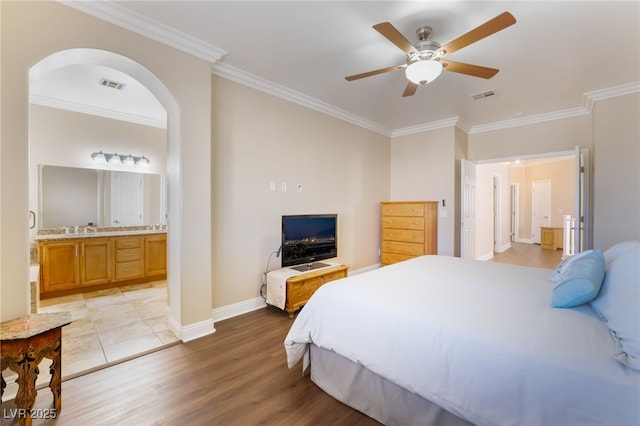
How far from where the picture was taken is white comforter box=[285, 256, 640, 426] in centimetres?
97

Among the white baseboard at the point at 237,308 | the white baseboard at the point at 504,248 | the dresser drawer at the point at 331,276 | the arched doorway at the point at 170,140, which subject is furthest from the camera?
the white baseboard at the point at 504,248

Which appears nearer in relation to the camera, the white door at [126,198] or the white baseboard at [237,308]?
the white baseboard at [237,308]

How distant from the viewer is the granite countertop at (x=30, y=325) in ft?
4.75

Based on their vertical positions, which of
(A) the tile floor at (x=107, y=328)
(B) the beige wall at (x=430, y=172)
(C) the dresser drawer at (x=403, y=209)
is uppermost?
(B) the beige wall at (x=430, y=172)

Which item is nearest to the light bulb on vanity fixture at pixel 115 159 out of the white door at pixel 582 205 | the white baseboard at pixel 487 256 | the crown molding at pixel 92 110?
the crown molding at pixel 92 110

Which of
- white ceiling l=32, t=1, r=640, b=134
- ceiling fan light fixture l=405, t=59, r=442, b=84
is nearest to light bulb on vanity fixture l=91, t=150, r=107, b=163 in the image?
white ceiling l=32, t=1, r=640, b=134

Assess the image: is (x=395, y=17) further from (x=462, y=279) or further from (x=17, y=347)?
(x=17, y=347)

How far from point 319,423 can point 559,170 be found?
1034 cm

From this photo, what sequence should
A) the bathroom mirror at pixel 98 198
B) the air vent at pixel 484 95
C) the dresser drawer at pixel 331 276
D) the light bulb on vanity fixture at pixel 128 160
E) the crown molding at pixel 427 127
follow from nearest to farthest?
the dresser drawer at pixel 331 276 < the air vent at pixel 484 95 < the bathroom mirror at pixel 98 198 < the light bulb on vanity fixture at pixel 128 160 < the crown molding at pixel 427 127

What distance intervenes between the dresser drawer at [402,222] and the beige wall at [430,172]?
1.79 ft

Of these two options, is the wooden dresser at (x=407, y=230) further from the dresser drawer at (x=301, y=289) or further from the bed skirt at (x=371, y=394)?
the bed skirt at (x=371, y=394)

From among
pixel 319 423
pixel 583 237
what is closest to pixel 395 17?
pixel 319 423

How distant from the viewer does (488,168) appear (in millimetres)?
6730

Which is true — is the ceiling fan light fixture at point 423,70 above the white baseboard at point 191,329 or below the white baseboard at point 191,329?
above
